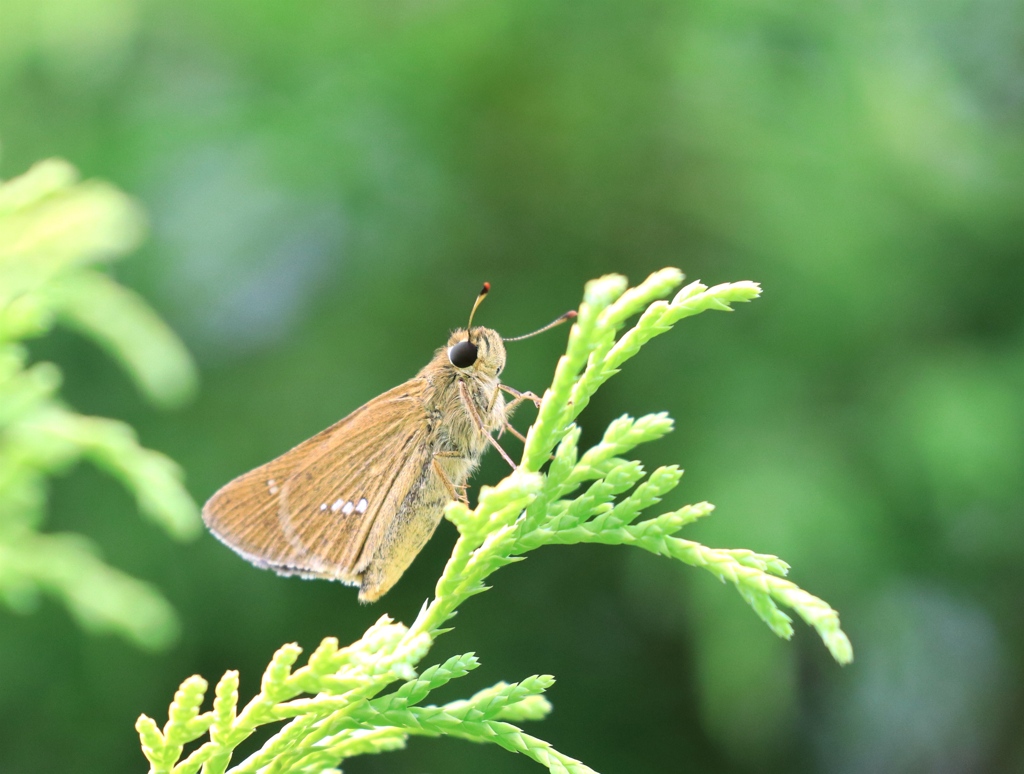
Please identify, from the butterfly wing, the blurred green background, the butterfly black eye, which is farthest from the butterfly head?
the blurred green background

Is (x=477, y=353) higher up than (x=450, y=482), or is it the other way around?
(x=477, y=353)

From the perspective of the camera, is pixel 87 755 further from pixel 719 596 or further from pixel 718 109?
pixel 718 109

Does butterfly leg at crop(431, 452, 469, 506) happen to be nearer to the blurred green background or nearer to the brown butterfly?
the brown butterfly

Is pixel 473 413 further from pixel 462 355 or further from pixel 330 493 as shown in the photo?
pixel 330 493

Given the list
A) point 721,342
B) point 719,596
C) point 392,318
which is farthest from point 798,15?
point 719,596

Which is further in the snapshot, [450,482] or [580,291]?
[580,291]

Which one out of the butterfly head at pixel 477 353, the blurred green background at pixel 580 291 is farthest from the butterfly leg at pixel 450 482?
the blurred green background at pixel 580 291

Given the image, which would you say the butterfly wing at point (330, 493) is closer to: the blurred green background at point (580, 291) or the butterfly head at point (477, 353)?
the butterfly head at point (477, 353)

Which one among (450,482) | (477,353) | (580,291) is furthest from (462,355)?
(580,291)
